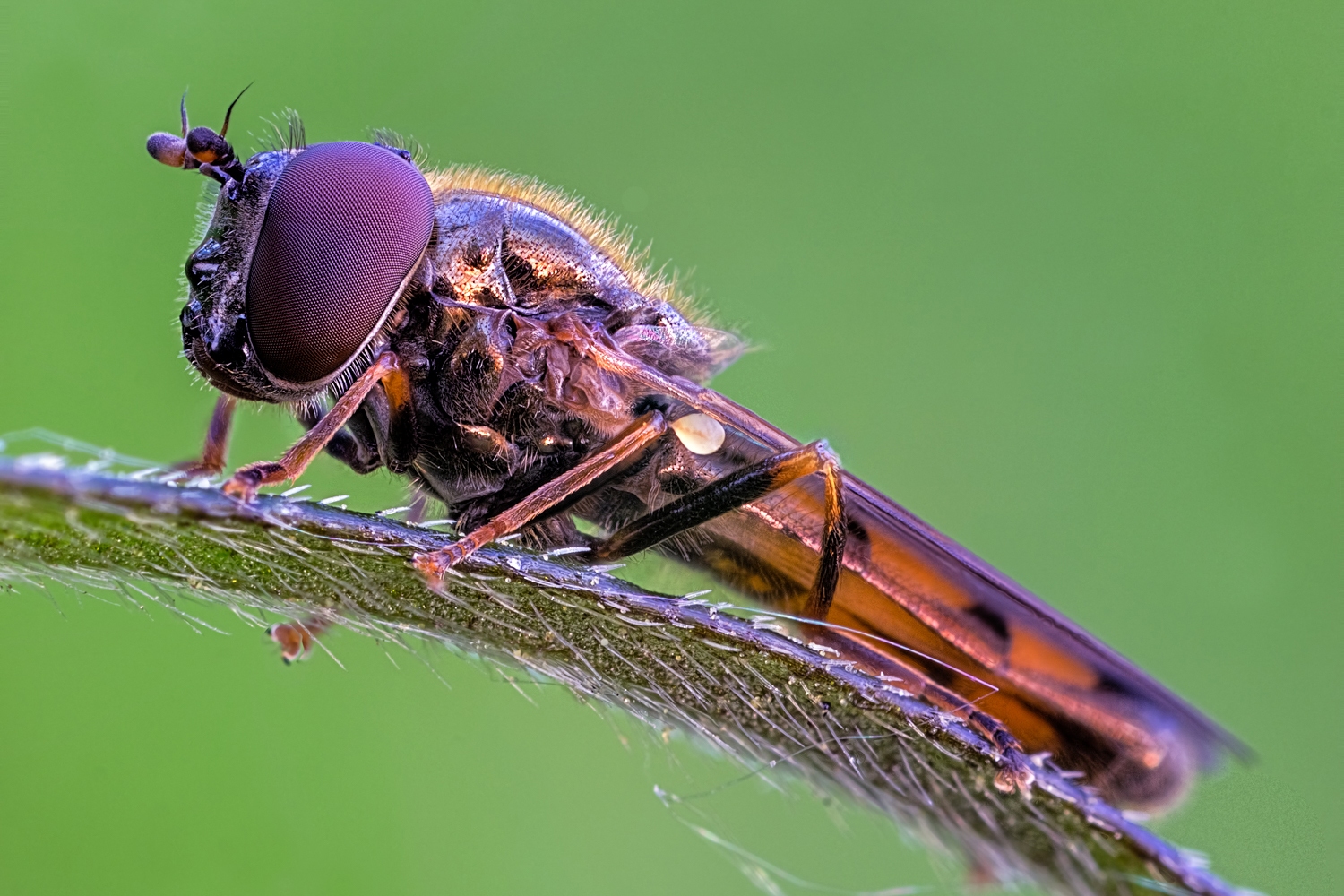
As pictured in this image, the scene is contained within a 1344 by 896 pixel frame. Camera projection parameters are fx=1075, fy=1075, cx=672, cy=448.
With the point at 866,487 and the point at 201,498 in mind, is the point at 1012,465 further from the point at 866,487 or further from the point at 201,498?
the point at 201,498

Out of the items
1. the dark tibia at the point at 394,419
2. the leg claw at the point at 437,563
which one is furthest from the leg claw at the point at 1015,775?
the dark tibia at the point at 394,419

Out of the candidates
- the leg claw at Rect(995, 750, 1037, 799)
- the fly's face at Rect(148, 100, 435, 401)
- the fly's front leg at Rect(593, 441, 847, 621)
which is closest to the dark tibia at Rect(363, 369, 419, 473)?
the fly's face at Rect(148, 100, 435, 401)

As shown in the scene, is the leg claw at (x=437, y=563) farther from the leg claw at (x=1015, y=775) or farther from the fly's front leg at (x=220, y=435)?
the fly's front leg at (x=220, y=435)

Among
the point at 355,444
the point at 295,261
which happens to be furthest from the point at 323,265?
the point at 355,444

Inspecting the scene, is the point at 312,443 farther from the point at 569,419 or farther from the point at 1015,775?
the point at 1015,775

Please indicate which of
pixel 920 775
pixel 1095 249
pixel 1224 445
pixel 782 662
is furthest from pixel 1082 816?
pixel 1095 249

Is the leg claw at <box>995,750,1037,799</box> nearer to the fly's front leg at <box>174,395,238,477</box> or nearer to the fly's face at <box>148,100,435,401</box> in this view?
the fly's face at <box>148,100,435,401</box>
